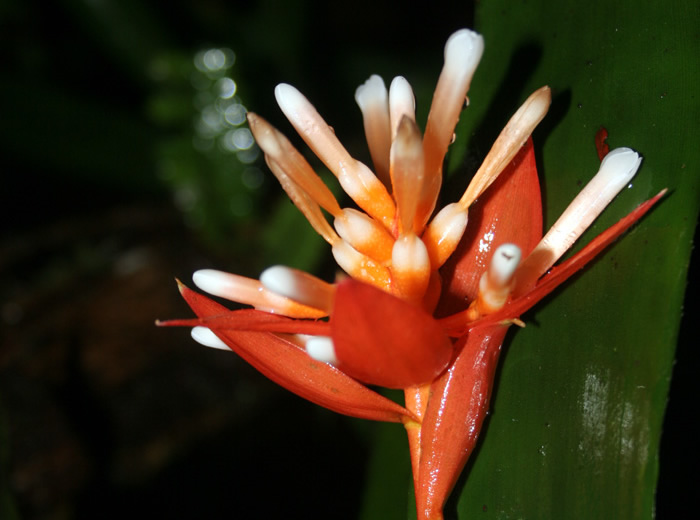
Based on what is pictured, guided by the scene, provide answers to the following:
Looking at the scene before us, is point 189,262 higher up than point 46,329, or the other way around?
point 189,262

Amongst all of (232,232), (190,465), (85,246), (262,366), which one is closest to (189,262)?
(232,232)

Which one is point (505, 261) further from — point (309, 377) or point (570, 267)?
point (309, 377)

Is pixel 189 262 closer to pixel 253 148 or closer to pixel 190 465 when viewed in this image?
pixel 253 148

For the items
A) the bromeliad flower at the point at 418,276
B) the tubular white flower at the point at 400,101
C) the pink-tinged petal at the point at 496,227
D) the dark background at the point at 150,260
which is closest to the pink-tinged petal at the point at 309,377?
the bromeliad flower at the point at 418,276

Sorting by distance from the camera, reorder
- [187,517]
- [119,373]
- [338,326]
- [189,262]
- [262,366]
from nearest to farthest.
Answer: [338,326] → [262,366] → [187,517] → [119,373] → [189,262]

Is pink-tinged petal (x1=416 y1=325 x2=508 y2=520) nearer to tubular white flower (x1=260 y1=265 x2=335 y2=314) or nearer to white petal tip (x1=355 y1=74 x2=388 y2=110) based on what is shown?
tubular white flower (x1=260 y1=265 x2=335 y2=314)

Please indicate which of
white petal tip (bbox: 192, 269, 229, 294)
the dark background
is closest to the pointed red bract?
white petal tip (bbox: 192, 269, 229, 294)

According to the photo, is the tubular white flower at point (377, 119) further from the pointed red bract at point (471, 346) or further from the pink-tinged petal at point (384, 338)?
the pink-tinged petal at point (384, 338)
